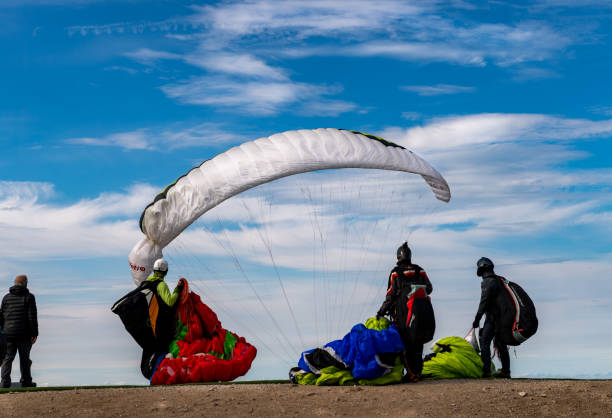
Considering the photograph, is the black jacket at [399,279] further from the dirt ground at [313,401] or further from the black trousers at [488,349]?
the black trousers at [488,349]

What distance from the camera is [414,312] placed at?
1061cm

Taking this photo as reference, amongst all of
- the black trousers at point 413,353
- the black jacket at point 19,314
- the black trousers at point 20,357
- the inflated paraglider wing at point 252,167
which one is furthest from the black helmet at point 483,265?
the black trousers at point 20,357

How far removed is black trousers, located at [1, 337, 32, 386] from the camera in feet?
40.0

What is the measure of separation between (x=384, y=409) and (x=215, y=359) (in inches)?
131

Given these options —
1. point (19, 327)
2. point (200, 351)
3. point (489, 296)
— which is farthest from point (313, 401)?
point (19, 327)

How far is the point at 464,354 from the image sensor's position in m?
12.0

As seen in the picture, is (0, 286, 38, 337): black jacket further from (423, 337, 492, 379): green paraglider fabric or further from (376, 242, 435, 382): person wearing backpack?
(423, 337, 492, 379): green paraglider fabric

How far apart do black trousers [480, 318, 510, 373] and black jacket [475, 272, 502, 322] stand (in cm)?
16

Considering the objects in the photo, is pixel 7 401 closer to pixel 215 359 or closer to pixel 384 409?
pixel 215 359

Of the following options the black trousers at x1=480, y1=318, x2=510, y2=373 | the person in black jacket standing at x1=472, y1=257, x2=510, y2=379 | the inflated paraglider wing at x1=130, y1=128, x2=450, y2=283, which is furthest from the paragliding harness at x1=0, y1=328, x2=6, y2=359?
the black trousers at x1=480, y1=318, x2=510, y2=373

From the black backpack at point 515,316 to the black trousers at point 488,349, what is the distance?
0.18 meters

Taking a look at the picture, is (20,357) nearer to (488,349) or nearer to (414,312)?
(414,312)

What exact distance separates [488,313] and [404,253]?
2.26m

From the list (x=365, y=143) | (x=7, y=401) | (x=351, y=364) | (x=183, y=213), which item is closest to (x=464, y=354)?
(x=351, y=364)
